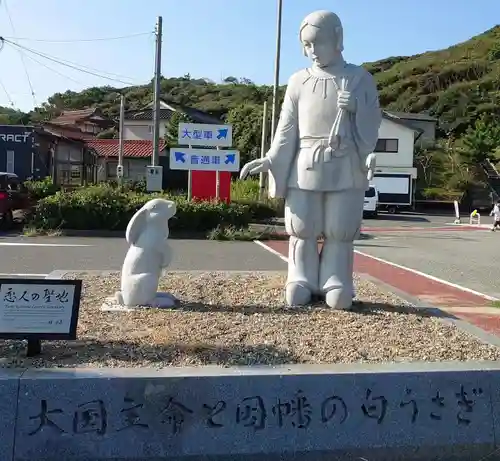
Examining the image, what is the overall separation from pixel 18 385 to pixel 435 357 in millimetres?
2442

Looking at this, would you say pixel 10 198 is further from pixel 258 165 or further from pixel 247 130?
pixel 247 130

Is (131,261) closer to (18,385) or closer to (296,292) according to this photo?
(296,292)

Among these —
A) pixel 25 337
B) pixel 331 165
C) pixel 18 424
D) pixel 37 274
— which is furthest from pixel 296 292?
pixel 37 274

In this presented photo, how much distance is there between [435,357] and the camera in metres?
3.88

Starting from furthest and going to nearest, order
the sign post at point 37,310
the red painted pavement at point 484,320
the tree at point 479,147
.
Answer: the tree at point 479,147
the red painted pavement at point 484,320
the sign post at point 37,310

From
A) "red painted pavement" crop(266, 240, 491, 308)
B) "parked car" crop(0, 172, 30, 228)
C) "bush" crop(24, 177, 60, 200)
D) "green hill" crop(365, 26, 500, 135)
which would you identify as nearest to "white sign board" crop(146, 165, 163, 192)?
"bush" crop(24, 177, 60, 200)

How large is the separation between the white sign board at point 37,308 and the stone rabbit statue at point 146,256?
143 cm

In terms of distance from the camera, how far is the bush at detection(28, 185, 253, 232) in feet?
47.6

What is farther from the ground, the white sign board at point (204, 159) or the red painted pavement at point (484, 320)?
the white sign board at point (204, 159)

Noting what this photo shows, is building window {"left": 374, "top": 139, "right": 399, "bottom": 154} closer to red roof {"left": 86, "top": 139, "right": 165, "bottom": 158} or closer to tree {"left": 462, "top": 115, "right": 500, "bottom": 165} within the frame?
tree {"left": 462, "top": 115, "right": 500, "bottom": 165}

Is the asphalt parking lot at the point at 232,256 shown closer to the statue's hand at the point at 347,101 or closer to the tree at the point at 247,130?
the statue's hand at the point at 347,101

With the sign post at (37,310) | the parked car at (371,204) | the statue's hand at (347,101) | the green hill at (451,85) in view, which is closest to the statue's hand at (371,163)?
the statue's hand at (347,101)

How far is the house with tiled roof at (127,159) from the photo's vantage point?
31.4m

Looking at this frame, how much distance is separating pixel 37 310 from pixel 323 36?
3.07 metres
